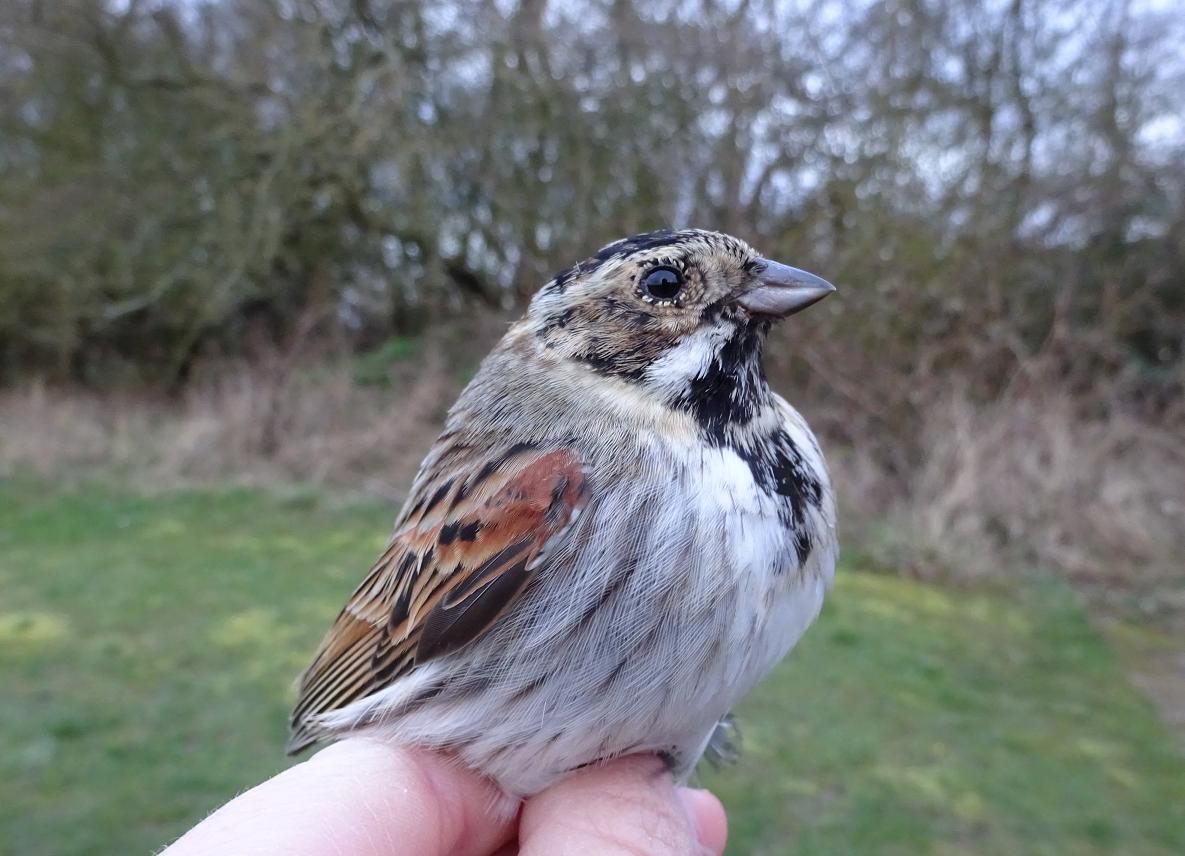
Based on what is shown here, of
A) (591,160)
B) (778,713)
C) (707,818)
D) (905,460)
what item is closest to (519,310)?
(591,160)

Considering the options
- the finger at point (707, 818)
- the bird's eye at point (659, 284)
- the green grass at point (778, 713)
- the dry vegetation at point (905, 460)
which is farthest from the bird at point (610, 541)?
the dry vegetation at point (905, 460)

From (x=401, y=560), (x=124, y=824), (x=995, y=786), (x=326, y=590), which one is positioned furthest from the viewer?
(x=326, y=590)

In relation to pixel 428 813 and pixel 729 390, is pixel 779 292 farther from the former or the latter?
pixel 428 813

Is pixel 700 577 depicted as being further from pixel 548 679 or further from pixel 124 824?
pixel 124 824

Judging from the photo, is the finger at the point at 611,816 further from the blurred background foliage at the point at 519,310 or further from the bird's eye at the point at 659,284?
the blurred background foliage at the point at 519,310

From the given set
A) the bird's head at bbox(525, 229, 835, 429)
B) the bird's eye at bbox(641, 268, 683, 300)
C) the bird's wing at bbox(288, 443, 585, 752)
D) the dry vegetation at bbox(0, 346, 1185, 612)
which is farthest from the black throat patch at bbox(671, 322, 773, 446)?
the dry vegetation at bbox(0, 346, 1185, 612)

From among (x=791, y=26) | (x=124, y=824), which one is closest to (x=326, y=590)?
(x=124, y=824)
